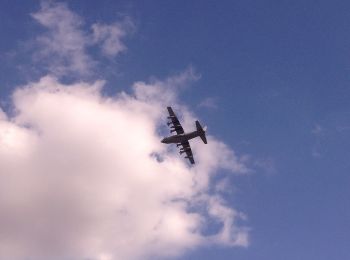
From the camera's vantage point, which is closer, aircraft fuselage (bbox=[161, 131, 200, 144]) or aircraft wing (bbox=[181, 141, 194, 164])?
aircraft fuselage (bbox=[161, 131, 200, 144])

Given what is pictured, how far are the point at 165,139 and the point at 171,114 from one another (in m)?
6.19

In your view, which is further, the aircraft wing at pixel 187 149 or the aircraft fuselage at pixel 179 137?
the aircraft wing at pixel 187 149

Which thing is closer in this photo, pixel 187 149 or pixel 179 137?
pixel 179 137

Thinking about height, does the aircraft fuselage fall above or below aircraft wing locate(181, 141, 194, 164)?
below

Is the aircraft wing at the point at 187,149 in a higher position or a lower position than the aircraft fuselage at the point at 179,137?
higher

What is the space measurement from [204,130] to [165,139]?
28.7 ft

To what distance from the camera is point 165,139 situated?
13238 cm

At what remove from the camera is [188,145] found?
140750 millimetres

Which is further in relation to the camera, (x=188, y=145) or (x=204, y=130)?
(x=188, y=145)

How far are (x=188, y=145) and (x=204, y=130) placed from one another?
414 inches

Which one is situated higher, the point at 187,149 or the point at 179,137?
the point at 187,149

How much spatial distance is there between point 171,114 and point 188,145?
997 centimetres
